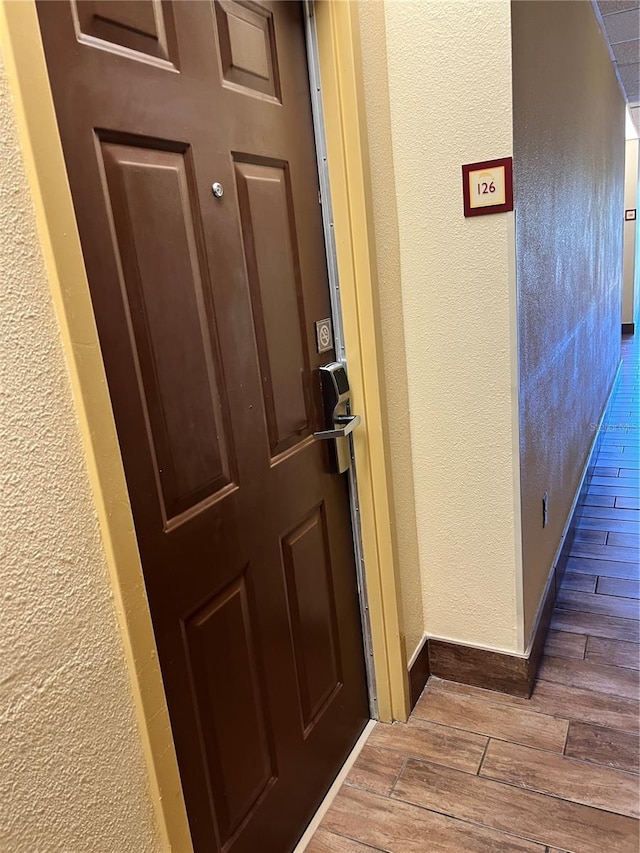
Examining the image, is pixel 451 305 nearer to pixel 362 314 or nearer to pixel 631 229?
pixel 362 314

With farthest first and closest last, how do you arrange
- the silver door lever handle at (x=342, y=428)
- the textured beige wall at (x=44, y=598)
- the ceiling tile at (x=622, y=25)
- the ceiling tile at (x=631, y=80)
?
the ceiling tile at (x=631, y=80) → the ceiling tile at (x=622, y=25) → the silver door lever handle at (x=342, y=428) → the textured beige wall at (x=44, y=598)

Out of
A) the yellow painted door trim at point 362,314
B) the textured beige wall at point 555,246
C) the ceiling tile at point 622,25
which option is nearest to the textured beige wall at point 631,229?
the ceiling tile at point 622,25

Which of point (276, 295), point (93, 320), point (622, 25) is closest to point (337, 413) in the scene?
point (276, 295)

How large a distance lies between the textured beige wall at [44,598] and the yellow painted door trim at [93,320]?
0.06 ft

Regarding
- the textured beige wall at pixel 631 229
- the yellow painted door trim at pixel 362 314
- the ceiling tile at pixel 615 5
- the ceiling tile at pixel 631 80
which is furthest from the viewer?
the textured beige wall at pixel 631 229

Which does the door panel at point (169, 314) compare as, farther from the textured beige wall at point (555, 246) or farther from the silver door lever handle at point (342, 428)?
the textured beige wall at point (555, 246)

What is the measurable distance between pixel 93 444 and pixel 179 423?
0.24m

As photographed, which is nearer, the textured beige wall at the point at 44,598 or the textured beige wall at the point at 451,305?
the textured beige wall at the point at 44,598

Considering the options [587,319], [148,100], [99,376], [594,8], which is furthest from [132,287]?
[594,8]

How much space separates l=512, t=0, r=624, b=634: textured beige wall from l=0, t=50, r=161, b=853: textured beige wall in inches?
50.2

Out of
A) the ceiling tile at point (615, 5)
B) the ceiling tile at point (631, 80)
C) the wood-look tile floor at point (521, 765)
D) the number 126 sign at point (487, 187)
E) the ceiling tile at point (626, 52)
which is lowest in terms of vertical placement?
the wood-look tile floor at point (521, 765)

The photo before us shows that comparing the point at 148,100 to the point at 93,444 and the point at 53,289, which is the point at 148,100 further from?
the point at 93,444

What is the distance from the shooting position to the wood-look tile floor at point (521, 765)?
4.85 feet

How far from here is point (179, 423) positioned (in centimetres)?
108
